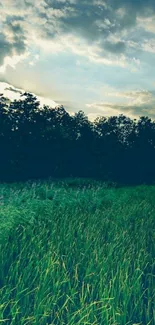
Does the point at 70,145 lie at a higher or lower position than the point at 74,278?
higher

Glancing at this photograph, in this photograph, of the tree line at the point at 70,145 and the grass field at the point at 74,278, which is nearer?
the grass field at the point at 74,278

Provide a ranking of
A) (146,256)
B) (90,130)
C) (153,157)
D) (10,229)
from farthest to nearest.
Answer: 1. (153,157)
2. (90,130)
3. (10,229)
4. (146,256)

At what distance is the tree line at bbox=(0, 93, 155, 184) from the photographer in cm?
1387

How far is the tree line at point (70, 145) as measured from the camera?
45.5 feet

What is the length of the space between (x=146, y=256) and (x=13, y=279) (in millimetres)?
1348

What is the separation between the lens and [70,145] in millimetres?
15789

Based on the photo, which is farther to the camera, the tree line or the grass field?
the tree line

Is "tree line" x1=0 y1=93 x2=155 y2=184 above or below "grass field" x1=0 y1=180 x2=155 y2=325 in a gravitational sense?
above

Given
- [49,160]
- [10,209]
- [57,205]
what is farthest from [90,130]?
[10,209]

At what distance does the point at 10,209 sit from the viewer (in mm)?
5906

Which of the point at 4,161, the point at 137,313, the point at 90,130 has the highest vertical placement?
the point at 90,130

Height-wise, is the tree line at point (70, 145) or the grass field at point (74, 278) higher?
the tree line at point (70, 145)

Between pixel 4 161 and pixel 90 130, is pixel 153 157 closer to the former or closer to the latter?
pixel 90 130

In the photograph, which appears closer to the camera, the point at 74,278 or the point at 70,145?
the point at 74,278
